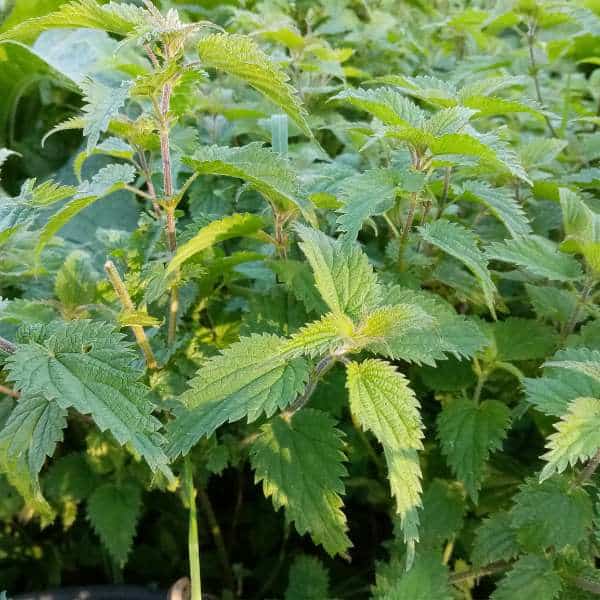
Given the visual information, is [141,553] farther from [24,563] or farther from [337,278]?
[337,278]

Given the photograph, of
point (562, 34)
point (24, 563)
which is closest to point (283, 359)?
point (24, 563)

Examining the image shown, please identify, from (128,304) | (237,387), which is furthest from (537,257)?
(128,304)

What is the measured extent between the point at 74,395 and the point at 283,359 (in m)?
0.27

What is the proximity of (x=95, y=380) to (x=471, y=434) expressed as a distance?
612 millimetres

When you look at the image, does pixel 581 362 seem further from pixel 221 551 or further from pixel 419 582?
pixel 221 551

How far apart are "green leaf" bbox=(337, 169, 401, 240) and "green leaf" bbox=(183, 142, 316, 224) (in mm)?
59

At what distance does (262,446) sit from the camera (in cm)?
97

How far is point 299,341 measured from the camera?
0.82 meters

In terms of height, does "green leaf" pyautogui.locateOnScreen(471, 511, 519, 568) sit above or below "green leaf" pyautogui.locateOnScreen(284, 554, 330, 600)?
above

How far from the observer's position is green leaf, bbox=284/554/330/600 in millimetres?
1234

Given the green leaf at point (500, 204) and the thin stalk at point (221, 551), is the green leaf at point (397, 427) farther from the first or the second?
the thin stalk at point (221, 551)

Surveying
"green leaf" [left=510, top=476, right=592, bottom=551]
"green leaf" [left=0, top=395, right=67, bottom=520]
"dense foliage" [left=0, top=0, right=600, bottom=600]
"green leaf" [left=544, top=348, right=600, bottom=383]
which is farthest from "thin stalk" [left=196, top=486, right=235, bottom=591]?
"green leaf" [left=544, top=348, right=600, bottom=383]

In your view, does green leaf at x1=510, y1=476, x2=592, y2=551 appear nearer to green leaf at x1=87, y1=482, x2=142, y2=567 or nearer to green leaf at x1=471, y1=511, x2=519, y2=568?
green leaf at x1=471, y1=511, x2=519, y2=568

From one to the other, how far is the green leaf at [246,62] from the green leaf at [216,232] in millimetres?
186
